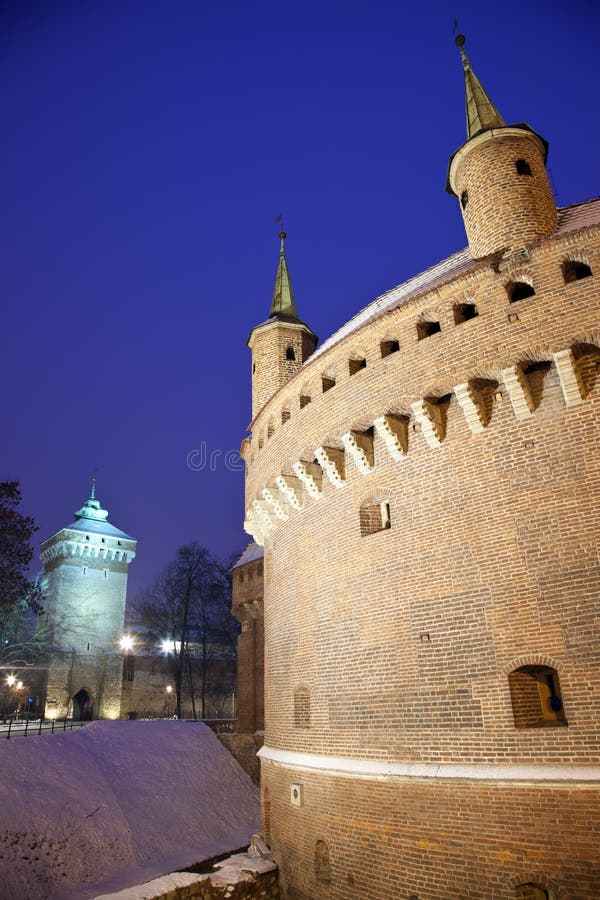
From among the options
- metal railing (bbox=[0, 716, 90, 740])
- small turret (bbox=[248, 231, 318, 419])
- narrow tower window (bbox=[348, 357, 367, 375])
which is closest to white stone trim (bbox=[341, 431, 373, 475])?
narrow tower window (bbox=[348, 357, 367, 375])

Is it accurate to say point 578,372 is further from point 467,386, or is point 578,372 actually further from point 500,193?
point 500,193

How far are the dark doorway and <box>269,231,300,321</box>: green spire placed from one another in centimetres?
3146

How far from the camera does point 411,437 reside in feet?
33.6

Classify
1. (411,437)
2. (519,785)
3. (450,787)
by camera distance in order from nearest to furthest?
1. (519,785)
2. (450,787)
3. (411,437)

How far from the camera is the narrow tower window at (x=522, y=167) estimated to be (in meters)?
11.7

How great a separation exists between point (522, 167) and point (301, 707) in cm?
1163

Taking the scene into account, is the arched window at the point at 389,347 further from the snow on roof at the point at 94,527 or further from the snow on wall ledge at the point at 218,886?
the snow on roof at the point at 94,527

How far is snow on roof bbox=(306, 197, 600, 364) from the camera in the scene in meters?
10.7

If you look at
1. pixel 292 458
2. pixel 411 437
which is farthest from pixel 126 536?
pixel 411 437

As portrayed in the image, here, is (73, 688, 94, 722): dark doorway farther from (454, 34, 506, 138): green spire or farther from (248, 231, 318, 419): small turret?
(454, 34, 506, 138): green spire

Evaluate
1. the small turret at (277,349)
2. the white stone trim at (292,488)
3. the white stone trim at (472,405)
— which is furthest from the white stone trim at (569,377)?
the small turret at (277,349)

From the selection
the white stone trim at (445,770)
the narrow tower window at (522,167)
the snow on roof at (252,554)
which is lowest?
the white stone trim at (445,770)

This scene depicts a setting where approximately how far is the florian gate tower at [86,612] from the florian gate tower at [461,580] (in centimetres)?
3020

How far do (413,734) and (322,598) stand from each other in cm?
320
